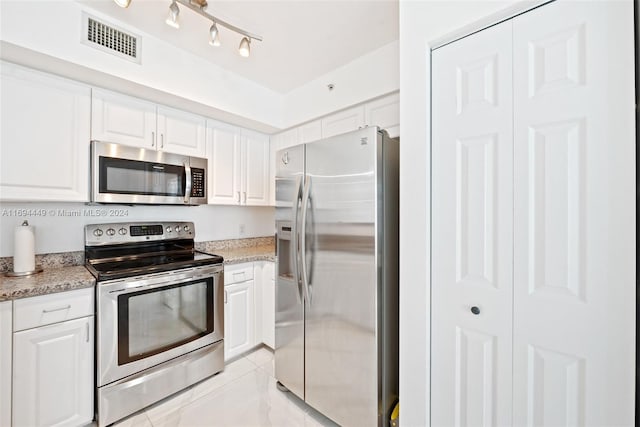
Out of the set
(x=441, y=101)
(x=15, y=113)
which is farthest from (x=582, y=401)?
(x=15, y=113)

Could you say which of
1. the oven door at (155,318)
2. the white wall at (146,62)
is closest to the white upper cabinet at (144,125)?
the white wall at (146,62)

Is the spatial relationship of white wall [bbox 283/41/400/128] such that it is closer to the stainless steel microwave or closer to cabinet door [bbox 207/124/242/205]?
cabinet door [bbox 207/124/242/205]

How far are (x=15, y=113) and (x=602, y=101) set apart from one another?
2.80 meters

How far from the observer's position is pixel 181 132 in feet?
7.74

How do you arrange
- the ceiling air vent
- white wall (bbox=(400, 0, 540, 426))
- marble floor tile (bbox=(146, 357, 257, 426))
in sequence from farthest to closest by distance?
marble floor tile (bbox=(146, 357, 257, 426)) < the ceiling air vent < white wall (bbox=(400, 0, 540, 426))

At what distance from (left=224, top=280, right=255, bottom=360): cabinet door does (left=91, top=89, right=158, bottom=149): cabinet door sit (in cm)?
136

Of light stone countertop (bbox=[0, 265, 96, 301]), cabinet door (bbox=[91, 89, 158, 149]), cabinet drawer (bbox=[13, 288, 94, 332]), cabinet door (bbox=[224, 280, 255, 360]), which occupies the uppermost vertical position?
cabinet door (bbox=[91, 89, 158, 149])

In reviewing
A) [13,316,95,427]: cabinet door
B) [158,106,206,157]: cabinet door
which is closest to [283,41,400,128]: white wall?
[158,106,206,157]: cabinet door

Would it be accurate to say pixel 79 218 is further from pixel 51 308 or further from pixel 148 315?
pixel 148 315

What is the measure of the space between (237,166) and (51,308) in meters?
1.73

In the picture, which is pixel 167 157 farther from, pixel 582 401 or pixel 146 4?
pixel 582 401

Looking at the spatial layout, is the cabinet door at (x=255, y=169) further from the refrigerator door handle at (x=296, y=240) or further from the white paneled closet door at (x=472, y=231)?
the white paneled closet door at (x=472, y=231)

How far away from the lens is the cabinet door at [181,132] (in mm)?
2250

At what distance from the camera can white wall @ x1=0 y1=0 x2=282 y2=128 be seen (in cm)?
151
